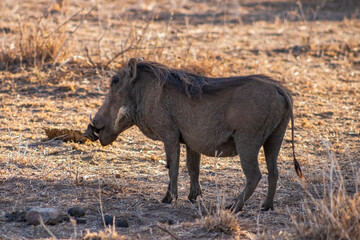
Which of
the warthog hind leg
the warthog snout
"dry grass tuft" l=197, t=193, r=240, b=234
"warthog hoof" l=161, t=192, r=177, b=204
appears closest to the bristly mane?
the warthog hind leg

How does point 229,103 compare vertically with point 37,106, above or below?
above

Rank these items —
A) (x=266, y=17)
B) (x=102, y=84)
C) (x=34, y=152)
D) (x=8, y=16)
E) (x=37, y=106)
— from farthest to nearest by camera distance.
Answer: (x=266, y=17) → (x=8, y=16) → (x=102, y=84) → (x=37, y=106) → (x=34, y=152)

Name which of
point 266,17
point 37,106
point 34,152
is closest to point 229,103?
point 34,152

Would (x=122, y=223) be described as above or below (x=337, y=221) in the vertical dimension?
below

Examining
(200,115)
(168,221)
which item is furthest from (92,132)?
(168,221)

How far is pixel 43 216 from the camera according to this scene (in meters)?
4.02

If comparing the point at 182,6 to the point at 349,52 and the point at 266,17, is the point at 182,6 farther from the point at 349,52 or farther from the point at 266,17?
the point at 349,52

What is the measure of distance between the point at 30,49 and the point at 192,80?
16.8 feet

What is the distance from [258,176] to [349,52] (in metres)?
7.37

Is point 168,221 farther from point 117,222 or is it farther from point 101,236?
point 101,236

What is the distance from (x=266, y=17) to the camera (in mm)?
13750

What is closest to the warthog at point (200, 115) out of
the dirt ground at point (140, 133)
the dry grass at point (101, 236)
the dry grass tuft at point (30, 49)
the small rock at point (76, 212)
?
the dirt ground at point (140, 133)

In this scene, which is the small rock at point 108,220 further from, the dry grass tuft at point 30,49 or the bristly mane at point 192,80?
the dry grass tuft at point 30,49

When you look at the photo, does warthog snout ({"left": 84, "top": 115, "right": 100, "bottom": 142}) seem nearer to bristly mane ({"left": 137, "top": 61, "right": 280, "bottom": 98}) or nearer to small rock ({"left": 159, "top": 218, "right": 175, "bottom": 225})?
bristly mane ({"left": 137, "top": 61, "right": 280, "bottom": 98})
